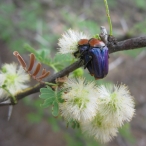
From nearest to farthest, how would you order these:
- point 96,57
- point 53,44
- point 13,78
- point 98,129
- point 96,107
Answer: point 96,57, point 96,107, point 98,129, point 13,78, point 53,44

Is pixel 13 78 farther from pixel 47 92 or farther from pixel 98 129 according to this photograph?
pixel 98 129

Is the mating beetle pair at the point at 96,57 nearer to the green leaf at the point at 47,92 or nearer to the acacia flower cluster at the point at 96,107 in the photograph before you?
the acacia flower cluster at the point at 96,107

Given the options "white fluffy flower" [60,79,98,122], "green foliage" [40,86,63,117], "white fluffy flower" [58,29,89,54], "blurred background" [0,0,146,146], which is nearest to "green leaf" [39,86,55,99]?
"green foliage" [40,86,63,117]

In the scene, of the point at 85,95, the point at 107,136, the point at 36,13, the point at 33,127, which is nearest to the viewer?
the point at 85,95

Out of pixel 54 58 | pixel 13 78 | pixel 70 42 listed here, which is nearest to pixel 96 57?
pixel 70 42

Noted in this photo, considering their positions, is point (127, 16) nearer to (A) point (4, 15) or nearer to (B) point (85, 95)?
(A) point (4, 15)

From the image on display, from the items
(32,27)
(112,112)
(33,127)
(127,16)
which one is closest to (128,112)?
(112,112)

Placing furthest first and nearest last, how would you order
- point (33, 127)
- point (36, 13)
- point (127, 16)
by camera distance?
point (33, 127) → point (127, 16) → point (36, 13)
